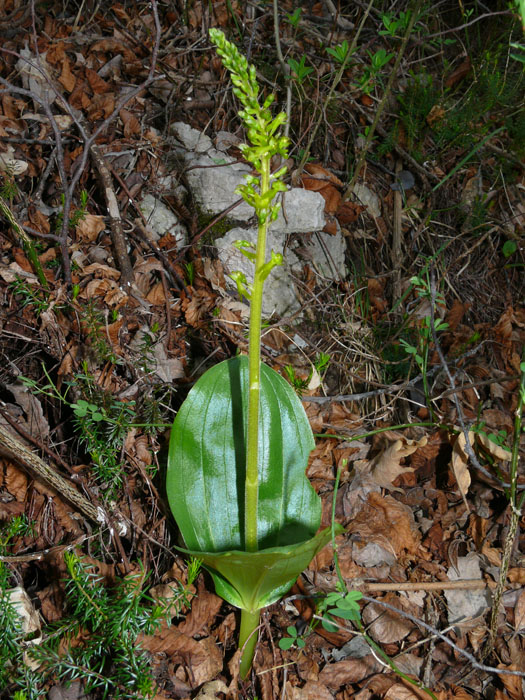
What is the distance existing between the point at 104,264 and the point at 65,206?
0.32 meters

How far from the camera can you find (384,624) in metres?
2.06

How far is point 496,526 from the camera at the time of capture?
2350 millimetres

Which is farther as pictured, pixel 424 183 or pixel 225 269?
pixel 424 183

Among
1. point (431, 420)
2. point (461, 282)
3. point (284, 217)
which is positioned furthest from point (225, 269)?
point (461, 282)

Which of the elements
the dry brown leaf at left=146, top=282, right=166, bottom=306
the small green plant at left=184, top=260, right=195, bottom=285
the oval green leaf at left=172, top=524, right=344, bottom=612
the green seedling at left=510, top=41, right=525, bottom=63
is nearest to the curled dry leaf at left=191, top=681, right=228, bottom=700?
the oval green leaf at left=172, top=524, right=344, bottom=612

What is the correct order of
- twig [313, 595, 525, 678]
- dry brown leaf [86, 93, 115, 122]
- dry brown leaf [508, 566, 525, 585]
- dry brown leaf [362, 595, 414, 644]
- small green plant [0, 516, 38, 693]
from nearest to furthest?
1. small green plant [0, 516, 38, 693]
2. twig [313, 595, 525, 678]
3. dry brown leaf [362, 595, 414, 644]
4. dry brown leaf [508, 566, 525, 585]
5. dry brown leaf [86, 93, 115, 122]

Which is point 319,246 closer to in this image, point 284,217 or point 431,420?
point 284,217

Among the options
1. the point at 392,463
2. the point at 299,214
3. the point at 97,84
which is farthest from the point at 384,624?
the point at 97,84

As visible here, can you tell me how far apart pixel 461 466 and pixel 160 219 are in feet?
6.31

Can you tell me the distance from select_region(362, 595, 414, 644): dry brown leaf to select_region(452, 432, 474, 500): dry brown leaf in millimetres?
608

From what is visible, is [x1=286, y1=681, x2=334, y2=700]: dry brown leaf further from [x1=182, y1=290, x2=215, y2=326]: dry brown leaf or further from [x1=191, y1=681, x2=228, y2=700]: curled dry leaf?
[x1=182, y1=290, x2=215, y2=326]: dry brown leaf

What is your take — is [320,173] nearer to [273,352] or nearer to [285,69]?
[285,69]

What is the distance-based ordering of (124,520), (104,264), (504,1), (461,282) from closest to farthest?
(124,520)
(104,264)
(461,282)
(504,1)

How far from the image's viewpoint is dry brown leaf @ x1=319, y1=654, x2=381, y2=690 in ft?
6.31
